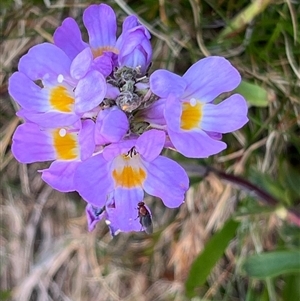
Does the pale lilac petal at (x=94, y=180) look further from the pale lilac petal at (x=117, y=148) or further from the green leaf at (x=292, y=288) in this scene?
the green leaf at (x=292, y=288)

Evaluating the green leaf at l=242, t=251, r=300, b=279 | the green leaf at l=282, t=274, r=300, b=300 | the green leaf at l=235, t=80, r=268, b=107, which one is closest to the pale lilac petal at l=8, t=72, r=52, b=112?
the green leaf at l=235, t=80, r=268, b=107

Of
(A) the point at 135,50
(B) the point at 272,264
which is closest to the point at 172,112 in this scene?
(A) the point at 135,50

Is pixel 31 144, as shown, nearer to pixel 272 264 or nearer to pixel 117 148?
pixel 117 148

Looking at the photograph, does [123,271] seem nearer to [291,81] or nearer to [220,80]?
[291,81]

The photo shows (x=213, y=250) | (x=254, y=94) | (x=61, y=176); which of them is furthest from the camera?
(x=213, y=250)

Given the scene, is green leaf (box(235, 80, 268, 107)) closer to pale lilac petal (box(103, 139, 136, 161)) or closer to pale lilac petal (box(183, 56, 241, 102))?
pale lilac petal (box(183, 56, 241, 102))

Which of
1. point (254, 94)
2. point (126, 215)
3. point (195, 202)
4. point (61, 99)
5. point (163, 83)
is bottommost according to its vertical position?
point (195, 202)

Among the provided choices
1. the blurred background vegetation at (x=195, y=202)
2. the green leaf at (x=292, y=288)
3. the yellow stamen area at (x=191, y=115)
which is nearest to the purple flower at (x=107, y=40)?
the yellow stamen area at (x=191, y=115)

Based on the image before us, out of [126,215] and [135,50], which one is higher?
[135,50]
